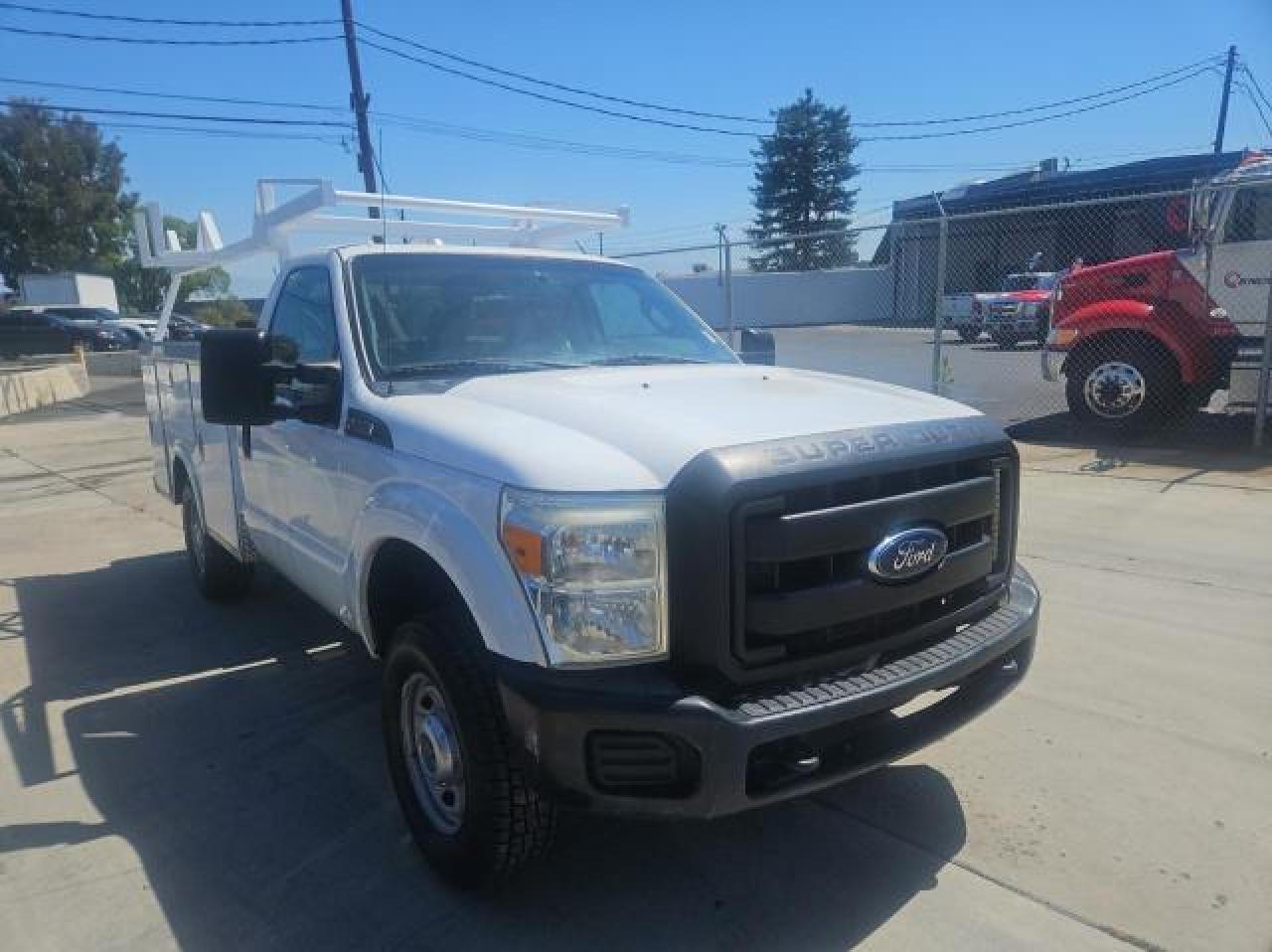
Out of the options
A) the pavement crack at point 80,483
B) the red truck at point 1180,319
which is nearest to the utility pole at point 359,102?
the pavement crack at point 80,483

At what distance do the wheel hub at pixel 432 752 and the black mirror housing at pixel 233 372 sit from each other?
111 centimetres

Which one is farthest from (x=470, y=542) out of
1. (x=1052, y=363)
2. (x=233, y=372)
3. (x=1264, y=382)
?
(x=1052, y=363)

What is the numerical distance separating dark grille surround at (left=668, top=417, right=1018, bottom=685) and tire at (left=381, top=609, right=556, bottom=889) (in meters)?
0.59

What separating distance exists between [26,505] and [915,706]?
8.85 m

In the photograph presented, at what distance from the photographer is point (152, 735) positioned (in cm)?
380

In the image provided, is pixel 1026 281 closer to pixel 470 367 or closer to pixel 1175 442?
pixel 1175 442

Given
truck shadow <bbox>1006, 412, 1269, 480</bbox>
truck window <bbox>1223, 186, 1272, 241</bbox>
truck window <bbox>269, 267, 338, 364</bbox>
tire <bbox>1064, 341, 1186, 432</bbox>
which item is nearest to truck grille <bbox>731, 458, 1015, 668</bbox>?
truck window <bbox>269, 267, 338, 364</bbox>

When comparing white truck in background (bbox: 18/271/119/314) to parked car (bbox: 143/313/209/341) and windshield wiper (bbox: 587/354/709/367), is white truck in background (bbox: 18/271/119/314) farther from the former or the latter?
windshield wiper (bbox: 587/354/709/367)

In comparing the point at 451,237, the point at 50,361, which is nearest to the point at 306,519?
the point at 451,237

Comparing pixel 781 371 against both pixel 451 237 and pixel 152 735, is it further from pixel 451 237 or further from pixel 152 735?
pixel 152 735

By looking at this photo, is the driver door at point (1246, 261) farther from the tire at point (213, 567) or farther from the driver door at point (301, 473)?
the tire at point (213, 567)

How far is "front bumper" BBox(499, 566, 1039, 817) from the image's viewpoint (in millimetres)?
2131

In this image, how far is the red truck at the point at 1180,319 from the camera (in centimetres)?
872

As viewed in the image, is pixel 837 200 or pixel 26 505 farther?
pixel 837 200
